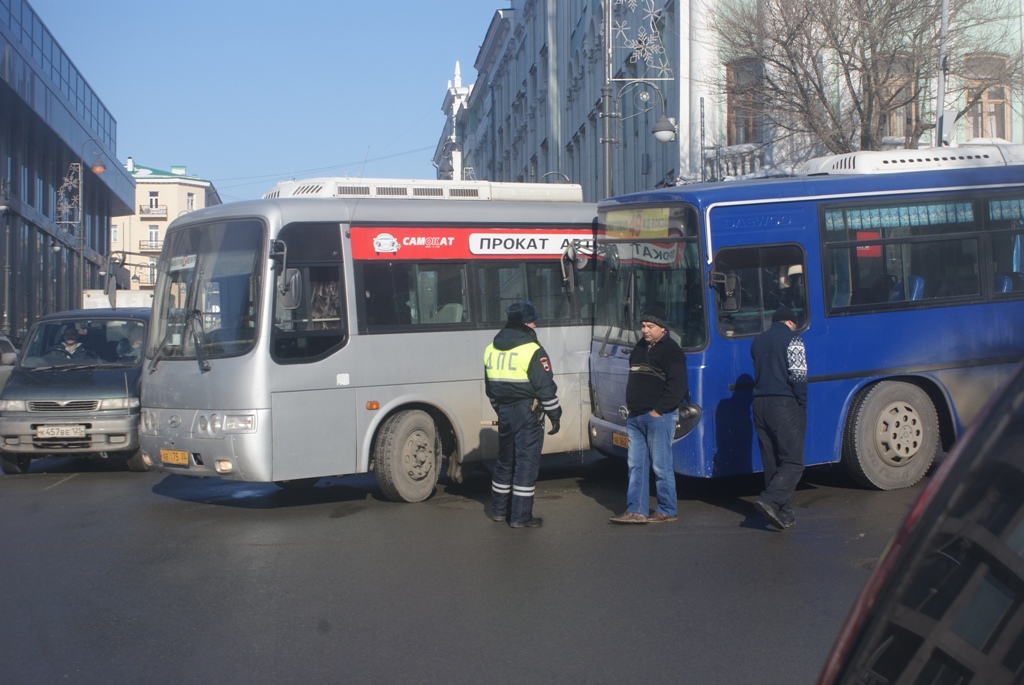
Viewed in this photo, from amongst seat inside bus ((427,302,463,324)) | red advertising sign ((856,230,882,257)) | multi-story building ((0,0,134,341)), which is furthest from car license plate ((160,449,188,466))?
multi-story building ((0,0,134,341))

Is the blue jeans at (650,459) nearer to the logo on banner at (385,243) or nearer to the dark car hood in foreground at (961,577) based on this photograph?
the logo on banner at (385,243)

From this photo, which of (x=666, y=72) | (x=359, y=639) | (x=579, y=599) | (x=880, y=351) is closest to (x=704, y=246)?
(x=880, y=351)

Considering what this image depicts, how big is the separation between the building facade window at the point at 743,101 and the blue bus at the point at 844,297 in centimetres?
937

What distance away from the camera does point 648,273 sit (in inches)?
407

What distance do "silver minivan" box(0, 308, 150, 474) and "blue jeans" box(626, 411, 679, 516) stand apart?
652 centimetres

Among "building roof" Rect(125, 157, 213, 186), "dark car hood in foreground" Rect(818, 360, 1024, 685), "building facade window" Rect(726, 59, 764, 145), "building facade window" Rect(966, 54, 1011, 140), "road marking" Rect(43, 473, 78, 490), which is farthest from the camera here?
"building roof" Rect(125, 157, 213, 186)

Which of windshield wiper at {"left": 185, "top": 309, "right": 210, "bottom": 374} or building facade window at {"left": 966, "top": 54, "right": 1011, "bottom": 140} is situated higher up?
building facade window at {"left": 966, "top": 54, "right": 1011, "bottom": 140}

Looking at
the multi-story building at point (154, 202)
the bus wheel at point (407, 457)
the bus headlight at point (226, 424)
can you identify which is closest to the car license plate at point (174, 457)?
the bus headlight at point (226, 424)

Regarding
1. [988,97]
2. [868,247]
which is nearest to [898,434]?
[868,247]

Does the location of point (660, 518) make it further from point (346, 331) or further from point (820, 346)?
point (346, 331)

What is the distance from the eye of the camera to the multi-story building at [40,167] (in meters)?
41.4

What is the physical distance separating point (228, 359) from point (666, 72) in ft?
56.0

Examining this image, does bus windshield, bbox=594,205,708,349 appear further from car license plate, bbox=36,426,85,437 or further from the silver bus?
car license plate, bbox=36,426,85,437

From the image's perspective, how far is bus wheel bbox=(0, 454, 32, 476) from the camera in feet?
43.5
